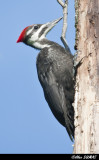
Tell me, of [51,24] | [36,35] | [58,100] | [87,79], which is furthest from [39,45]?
[87,79]

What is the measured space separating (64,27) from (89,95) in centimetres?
157

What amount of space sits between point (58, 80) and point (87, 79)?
4.77 feet

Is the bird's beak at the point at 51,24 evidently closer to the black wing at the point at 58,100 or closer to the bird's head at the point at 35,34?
the bird's head at the point at 35,34

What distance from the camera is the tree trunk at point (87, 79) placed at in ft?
13.4

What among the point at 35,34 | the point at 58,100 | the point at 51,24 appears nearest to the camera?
the point at 58,100

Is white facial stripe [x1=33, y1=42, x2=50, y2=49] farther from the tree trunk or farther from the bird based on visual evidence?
the tree trunk

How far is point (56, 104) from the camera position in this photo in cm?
572

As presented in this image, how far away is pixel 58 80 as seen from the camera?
5.86m

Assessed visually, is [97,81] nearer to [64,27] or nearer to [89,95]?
[89,95]

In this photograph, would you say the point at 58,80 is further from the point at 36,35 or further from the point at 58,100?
the point at 36,35

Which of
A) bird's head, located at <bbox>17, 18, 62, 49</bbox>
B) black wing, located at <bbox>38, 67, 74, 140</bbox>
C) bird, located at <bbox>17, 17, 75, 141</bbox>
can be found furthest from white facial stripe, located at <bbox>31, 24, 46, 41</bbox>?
black wing, located at <bbox>38, 67, 74, 140</bbox>

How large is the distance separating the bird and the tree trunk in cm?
103

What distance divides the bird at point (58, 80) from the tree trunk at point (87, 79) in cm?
103

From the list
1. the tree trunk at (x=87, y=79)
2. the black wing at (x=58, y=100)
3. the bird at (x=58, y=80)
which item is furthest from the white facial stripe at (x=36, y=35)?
the tree trunk at (x=87, y=79)
